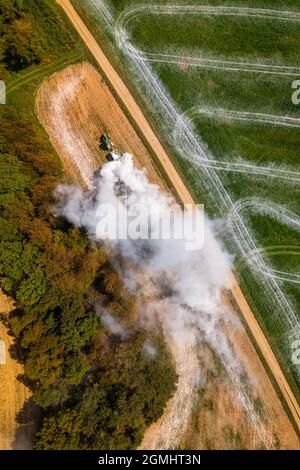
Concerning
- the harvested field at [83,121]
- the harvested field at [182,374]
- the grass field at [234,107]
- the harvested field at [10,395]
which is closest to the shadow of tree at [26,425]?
the harvested field at [10,395]

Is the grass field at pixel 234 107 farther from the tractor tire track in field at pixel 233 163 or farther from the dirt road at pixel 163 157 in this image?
the dirt road at pixel 163 157

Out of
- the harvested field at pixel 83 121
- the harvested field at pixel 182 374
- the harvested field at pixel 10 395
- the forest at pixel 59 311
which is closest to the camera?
the forest at pixel 59 311

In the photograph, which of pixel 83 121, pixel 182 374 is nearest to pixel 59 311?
pixel 182 374

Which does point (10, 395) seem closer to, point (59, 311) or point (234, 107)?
point (59, 311)

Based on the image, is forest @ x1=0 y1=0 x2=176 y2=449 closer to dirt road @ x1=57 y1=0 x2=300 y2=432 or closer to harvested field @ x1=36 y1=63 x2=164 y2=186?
harvested field @ x1=36 y1=63 x2=164 y2=186

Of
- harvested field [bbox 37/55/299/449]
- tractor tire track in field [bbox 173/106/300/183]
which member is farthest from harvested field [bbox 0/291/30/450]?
tractor tire track in field [bbox 173/106/300/183]
